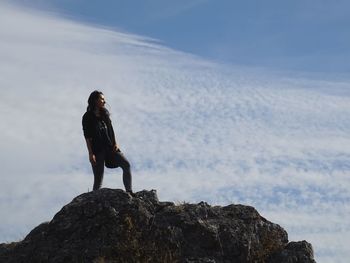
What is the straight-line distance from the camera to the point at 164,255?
14.5 metres

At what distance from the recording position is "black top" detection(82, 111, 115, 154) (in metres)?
15.8

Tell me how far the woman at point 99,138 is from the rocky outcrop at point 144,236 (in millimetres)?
612

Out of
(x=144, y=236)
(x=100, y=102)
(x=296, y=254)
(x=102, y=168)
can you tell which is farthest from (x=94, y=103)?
(x=296, y=254)

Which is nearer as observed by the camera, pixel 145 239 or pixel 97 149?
pixel 145 239

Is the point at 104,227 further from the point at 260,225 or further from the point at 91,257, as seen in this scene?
the point at 260,225

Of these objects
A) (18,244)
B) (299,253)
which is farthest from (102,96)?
(299,253)

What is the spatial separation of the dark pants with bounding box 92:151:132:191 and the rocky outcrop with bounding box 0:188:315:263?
379mm

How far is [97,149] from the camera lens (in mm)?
15812

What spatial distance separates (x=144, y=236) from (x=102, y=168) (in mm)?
2154

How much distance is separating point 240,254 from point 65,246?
13.6 feet

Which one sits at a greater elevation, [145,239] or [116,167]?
[116,167]

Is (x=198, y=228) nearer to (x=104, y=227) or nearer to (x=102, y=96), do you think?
(x=104, y=227)

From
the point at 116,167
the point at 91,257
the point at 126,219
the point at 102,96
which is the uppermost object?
the point at 102,96

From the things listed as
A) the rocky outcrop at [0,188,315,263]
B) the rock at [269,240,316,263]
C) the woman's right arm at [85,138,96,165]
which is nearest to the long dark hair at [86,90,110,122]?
the woman's right arm at [85,138,96,165]
